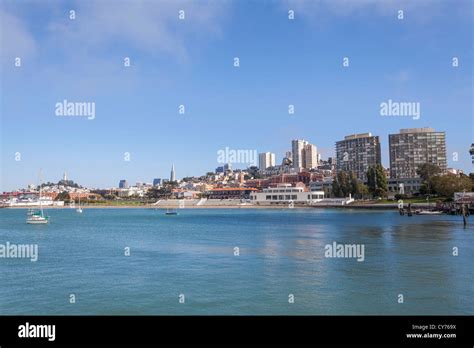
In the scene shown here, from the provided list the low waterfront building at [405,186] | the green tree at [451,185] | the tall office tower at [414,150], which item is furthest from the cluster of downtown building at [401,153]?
the green tree at [451,185]

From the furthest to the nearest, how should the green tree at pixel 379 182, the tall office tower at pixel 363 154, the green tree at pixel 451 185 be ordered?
the tall office tower at pixel 363 154 → the green tree at pixel 379 182 → the green tree at pixel 451 185

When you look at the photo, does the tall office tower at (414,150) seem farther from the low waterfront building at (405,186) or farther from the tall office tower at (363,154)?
the low waterfront building at (405,186)

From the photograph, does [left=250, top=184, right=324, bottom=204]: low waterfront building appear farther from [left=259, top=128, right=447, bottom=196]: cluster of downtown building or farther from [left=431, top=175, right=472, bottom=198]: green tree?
[left=431, top=175, right=472, bottom=198]: green tree

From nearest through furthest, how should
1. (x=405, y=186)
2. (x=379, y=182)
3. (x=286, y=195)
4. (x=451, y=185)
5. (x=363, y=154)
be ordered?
(x=451, y=185) < (x=379, y=182) < (x=405, y=186) < (x=286, y=195) < (x=363, y=154)

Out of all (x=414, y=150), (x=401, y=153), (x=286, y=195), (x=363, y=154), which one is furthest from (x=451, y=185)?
(x=363, y=154)

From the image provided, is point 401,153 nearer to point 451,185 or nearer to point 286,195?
point 286,195

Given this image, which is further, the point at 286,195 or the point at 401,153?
the point at 401,153

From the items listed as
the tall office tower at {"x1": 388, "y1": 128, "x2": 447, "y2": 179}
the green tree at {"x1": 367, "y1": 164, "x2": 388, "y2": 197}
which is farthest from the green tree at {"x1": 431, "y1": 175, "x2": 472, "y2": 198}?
the tall office tower at {"x1": 388, "y1": 128, "x2": 447, "y2": 179}

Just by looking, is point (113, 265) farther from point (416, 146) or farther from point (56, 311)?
point (416, 146)
